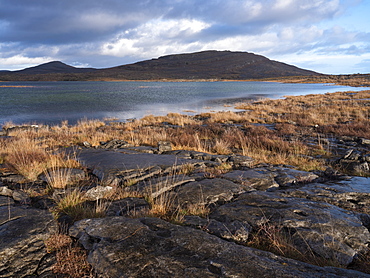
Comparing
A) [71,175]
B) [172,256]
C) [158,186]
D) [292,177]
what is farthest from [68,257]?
[292,177]

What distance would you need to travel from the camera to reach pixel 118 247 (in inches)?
126

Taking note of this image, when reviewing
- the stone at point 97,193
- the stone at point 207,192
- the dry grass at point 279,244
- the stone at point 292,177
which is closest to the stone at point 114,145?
the stone at point 97,193

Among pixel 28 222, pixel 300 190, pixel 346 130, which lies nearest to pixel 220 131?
pixel 346 130

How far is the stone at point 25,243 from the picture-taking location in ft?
9.93

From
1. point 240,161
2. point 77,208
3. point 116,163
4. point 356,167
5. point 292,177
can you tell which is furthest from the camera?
point 240,161

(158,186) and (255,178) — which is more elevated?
(158,186)

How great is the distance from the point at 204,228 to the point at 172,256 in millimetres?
1102

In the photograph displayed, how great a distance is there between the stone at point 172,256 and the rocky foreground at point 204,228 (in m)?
0.01

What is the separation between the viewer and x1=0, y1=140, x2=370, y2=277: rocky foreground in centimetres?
291

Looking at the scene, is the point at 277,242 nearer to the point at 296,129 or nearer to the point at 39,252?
the point at 39,252

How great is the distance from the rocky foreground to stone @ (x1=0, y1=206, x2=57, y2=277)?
0.01m

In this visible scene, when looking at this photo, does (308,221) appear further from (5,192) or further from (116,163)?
(5,192)

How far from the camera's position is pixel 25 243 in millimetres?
3344

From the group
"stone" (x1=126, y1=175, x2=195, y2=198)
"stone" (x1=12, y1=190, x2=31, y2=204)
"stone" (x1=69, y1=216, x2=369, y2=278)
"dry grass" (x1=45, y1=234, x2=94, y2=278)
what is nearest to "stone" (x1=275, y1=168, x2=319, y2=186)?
"stone" (x1=126, y1=175, x2=195, y2=198)
